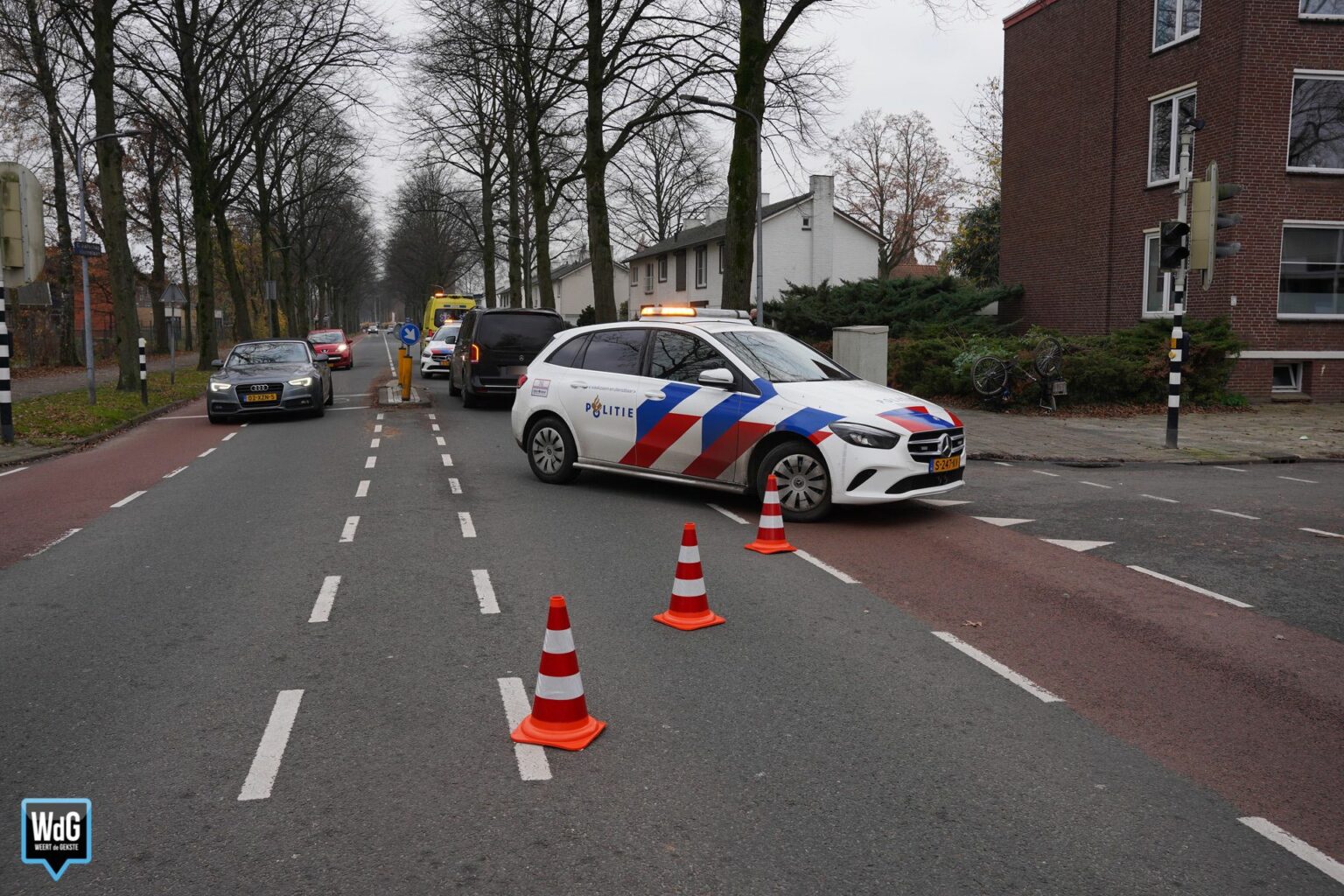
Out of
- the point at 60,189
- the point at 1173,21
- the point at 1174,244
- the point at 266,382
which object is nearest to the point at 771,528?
the point at 1174,244

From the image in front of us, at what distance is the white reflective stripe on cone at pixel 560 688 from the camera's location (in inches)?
170

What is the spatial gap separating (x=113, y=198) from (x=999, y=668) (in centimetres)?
2210

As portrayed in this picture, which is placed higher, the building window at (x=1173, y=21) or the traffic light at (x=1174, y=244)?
the building window at (x=1173, y=21)

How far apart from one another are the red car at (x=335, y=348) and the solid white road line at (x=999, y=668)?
1355 inches

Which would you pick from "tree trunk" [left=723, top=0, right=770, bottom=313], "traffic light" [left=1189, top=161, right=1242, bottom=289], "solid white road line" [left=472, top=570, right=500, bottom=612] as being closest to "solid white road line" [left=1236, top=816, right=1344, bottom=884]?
"solid white road line" [left=472, top=570, right=500, bottom=612]

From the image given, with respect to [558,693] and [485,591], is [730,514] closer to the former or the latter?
[485,591]

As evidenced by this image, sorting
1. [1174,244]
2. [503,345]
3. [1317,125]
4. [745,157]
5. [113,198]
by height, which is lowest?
[503,345]

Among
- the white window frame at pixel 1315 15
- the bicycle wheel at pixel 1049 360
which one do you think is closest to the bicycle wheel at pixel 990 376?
the bicycle wheel at pixel 1049 360

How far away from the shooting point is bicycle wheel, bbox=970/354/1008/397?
1866 cm

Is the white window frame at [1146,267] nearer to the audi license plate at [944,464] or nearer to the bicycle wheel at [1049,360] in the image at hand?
the bicycle wheel at [1049,360]

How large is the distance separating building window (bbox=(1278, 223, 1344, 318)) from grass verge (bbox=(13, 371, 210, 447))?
72.6ft

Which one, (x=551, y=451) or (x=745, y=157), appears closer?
(x=551, y=451)

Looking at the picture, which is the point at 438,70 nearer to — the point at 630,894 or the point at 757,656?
the point at 757,656

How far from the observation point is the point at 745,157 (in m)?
19.8
